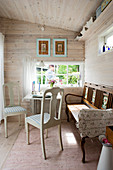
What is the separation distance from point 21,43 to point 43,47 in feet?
1.96

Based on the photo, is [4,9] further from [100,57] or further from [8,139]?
[8,139]

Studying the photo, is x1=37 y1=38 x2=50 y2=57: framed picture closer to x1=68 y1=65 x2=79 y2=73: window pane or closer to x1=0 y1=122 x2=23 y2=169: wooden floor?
x1=68 y1=65 x2=79 y2=73: window pane

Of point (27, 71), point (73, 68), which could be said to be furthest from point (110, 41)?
point (27, 71)

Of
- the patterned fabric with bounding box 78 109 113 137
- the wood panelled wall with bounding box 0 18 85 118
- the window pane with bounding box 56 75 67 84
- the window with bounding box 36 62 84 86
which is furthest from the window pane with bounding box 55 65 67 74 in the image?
the patterned fabric with bounding box 78 109 113 137

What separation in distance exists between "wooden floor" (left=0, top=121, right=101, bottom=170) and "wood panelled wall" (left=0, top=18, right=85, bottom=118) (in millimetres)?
1357

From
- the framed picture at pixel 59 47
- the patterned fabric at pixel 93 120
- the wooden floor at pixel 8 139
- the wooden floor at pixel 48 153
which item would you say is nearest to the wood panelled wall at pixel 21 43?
the framed picture at pixel 59 47

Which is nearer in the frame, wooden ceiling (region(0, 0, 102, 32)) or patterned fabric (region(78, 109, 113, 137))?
patterned fabric (region(78, 109, 113, 137))

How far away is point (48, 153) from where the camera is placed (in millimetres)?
2371

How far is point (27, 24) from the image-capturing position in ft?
12.9

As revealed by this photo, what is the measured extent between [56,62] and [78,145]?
227 centimetres

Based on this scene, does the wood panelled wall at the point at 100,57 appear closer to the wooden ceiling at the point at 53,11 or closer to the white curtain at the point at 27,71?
the wooden ceiling at the point at 53,11

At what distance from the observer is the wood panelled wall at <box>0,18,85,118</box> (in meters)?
3.92

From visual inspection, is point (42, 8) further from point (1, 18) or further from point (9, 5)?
point (1, 18)

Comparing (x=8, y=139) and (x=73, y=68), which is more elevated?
(x=73, y=68)
